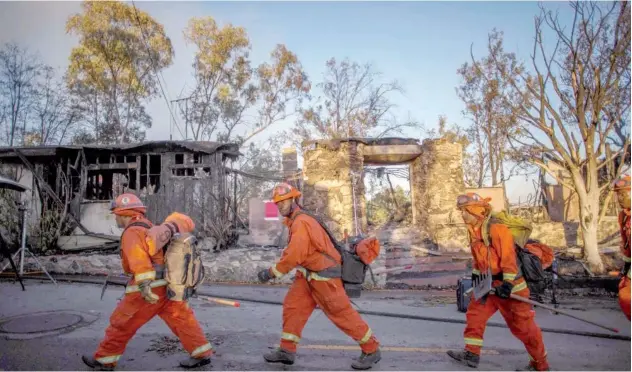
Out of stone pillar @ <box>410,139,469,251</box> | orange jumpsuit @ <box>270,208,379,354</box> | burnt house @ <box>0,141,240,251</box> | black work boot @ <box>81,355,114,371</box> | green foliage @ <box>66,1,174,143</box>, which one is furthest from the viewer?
green foliage @ <box>66,1,174,143</box>

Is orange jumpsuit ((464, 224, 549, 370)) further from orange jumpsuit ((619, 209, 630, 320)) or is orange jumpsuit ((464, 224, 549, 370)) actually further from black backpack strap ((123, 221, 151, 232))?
black backpack strap ((123, 221, 151, 232))

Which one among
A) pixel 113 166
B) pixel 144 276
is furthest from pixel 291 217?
pixel 113 166

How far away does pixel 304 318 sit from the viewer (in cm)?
417

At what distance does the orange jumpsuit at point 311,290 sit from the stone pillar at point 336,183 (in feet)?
22.1

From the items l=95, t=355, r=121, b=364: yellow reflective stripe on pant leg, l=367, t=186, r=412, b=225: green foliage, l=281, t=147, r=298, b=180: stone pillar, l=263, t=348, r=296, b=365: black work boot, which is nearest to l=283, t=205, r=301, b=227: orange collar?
l=263, t=348, r=296, b=365: black work boot

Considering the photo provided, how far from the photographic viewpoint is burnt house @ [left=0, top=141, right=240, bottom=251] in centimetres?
1299

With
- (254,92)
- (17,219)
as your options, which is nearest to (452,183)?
(17,219)

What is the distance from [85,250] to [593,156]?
45.6 feet

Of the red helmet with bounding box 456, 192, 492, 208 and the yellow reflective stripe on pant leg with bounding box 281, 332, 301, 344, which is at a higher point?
the red helmet with bounding box 456, 192, 492, 208

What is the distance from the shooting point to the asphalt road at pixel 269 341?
14.0 ft

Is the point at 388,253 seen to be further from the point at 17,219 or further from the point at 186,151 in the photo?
the point at 17,219

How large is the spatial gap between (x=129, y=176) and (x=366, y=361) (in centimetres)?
1206

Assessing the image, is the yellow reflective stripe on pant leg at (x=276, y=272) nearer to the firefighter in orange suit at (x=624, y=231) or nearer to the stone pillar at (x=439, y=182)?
the firefighter in orange suit at (x=624, y=231)

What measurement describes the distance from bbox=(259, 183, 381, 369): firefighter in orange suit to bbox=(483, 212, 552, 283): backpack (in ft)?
5.11
